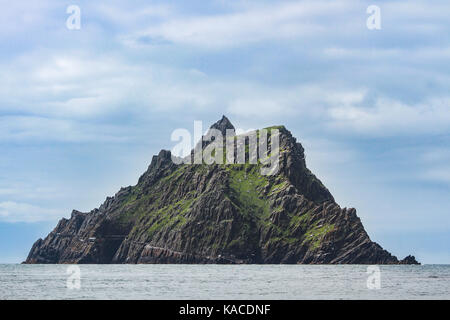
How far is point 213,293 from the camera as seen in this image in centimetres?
9044
